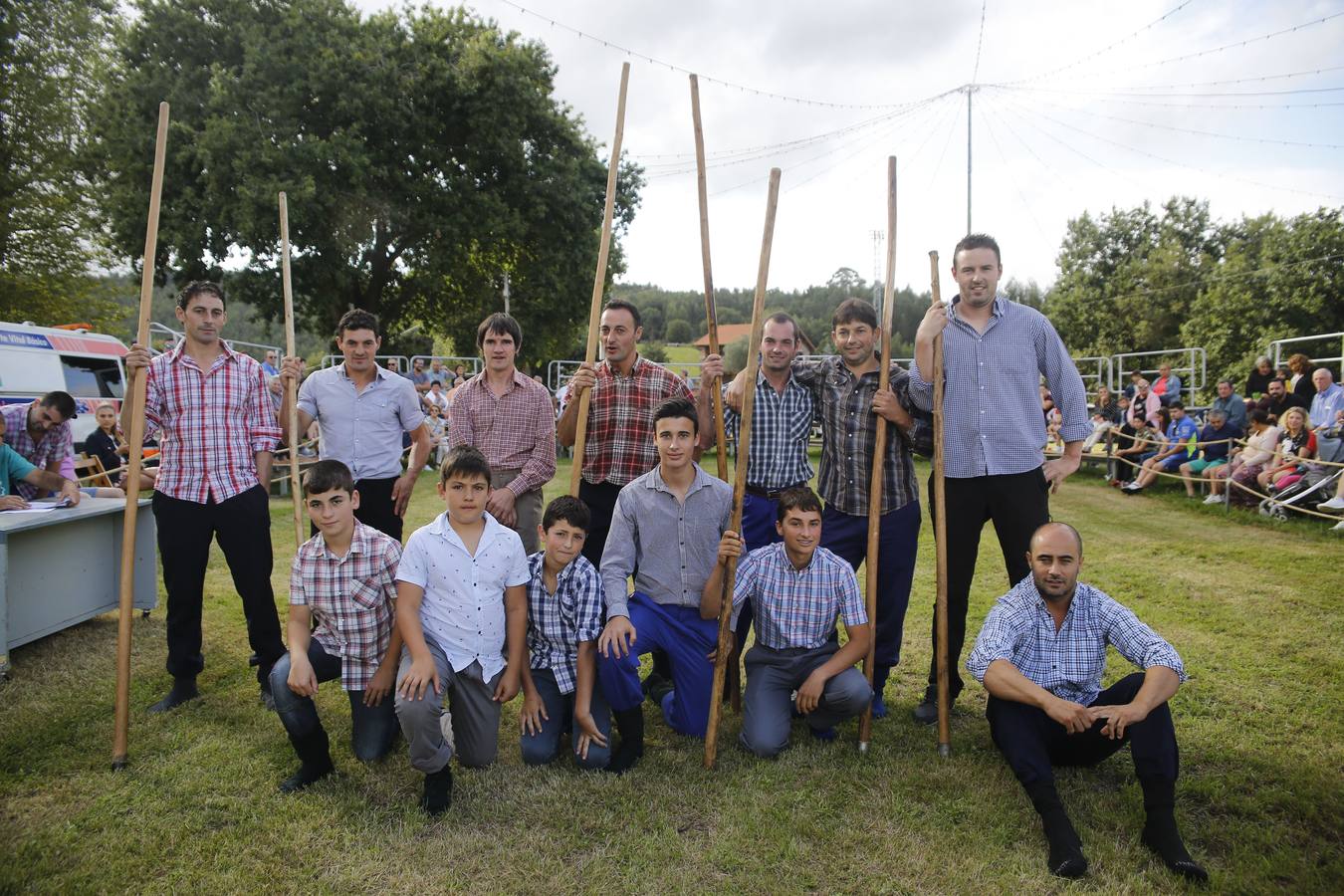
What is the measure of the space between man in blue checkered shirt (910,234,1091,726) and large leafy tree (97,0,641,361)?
1629 centimetres

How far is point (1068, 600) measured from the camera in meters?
3.29

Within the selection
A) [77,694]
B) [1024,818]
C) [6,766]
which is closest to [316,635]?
[6,766]

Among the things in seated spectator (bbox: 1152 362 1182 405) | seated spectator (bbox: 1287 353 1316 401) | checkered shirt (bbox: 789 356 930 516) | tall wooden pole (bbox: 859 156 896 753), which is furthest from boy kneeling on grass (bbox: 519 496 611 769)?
seated spectator (bbox: 1152 362 1182 405)

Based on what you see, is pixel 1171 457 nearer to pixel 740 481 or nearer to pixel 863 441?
pixel 863 441

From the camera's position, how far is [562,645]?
371 cm

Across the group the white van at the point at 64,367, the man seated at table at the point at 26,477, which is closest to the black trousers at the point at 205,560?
the man seated at table at the point at 26,477

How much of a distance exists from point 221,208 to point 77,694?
623 inches

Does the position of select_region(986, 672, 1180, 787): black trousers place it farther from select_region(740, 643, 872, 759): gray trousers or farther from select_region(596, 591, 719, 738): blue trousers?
select_region(596, 591, 719, 738): blue trousers

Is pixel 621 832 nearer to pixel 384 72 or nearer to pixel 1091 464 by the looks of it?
pixel 1091 464

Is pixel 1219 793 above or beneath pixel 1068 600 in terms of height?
beneath

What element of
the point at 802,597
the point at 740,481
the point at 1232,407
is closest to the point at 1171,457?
the point at 1232,407

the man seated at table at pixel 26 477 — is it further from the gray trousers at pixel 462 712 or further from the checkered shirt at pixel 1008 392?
the checkered shirt at pixel 1008 392

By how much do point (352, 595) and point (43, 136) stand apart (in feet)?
68.6

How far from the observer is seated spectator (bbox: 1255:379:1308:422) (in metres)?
10.6
